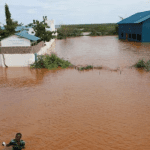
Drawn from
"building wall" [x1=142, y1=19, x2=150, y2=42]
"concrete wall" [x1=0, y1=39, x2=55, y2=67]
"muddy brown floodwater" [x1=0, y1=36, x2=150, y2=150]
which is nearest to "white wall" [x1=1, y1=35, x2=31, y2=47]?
"concrete wall" [x1=0, y1=39, x2=55, y2=67]

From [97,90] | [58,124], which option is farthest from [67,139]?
[97,90]

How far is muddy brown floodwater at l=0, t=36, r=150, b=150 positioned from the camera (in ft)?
22.8

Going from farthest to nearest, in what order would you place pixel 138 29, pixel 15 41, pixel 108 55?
pixel 138 29 → pixel 108 55 → pixel 15 41

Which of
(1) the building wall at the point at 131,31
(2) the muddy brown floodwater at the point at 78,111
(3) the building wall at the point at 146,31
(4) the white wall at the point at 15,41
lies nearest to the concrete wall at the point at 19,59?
(2) the muddy brown floodwater at the point at 78,111

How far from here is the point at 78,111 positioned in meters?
9.21

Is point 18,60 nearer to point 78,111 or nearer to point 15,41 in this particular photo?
point 15,41

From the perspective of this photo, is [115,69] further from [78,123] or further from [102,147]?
[102,147]

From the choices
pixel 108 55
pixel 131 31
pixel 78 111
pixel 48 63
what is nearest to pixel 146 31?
pixel 131 31

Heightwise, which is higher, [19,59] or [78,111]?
[19,59]

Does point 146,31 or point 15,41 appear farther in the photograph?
point 146,31

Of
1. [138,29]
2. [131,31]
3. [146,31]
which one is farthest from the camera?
[131,31]

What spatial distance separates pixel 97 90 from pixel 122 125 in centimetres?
440

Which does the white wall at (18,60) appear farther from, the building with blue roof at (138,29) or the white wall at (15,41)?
the building with blue roof at (138,29)

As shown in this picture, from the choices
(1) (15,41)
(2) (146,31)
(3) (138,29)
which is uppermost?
(3) (138,29)
